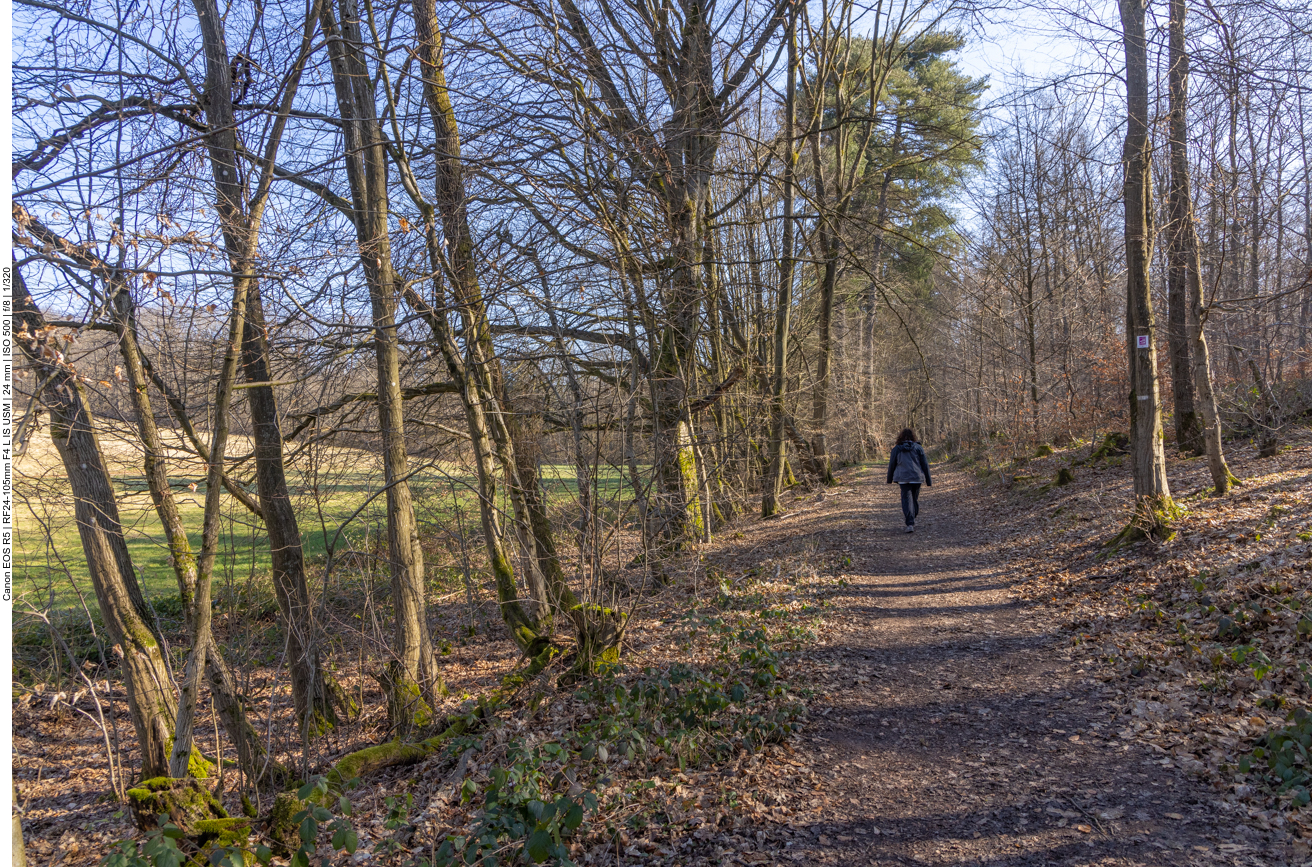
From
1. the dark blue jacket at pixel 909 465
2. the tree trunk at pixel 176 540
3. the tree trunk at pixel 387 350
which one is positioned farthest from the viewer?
the dark blue jacket at pixel 909 465

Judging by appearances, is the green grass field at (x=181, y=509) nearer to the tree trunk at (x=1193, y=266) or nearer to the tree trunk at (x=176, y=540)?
the tree trunk at (x=176, y=540)

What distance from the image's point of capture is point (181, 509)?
628cm

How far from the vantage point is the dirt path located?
11.8ft

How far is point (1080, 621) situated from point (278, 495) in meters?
8.42

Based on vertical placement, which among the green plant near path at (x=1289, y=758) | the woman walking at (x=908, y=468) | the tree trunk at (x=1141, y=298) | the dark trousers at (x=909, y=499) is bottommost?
the green plant near path at (x=1289, y=758)

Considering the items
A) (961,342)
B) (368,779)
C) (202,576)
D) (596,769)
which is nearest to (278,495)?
(202,576)

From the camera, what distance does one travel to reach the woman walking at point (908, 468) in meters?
12.0

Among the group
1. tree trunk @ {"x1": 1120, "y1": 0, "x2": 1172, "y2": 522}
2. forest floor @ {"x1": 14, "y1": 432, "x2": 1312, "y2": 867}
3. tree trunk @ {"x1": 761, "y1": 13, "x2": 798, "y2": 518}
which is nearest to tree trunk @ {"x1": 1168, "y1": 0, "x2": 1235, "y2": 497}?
tree trunk @ {"x1": 1120, "y1": 0, "x2": 1172, "y2": 522}

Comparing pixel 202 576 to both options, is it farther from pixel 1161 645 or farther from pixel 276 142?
pixel 1161 645

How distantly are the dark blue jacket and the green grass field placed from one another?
6640 mm

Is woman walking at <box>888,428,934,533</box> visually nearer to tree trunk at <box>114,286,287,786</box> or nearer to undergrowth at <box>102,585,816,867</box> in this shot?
undergrowth at <box>102,585,816,867</box>

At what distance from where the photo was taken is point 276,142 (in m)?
5.35

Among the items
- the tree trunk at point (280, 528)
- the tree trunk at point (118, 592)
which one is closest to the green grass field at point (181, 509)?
the tree trunk at point (118, 592)

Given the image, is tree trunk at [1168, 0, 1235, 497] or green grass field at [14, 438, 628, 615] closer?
green grass field at [14, 438, 628, 615]
